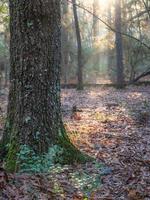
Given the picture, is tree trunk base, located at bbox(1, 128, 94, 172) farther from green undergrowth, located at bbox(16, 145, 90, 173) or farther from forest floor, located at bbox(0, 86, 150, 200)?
forest floor, located at bbox(0, 86, 150, 200)

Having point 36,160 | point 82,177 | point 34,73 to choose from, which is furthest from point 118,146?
point 34,73

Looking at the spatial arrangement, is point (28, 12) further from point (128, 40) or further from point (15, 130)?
point (128, 40)

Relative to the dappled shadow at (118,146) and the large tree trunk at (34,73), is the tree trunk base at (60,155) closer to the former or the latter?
the large tree trunk at (34,73)

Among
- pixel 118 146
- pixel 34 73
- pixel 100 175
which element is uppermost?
pixel 34 73

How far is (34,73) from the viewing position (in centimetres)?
580

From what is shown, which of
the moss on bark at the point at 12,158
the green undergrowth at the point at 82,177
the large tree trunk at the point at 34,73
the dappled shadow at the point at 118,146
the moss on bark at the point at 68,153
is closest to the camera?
the green undergrowth at the point at 82,177

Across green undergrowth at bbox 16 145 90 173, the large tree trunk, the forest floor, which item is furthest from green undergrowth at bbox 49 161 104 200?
the large tree trunk

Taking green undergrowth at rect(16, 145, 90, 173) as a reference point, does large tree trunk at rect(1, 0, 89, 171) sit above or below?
above

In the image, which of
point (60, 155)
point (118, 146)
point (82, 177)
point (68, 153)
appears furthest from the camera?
point (118, 146)

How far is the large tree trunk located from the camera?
5.80 metres

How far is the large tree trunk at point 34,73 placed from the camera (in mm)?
5801

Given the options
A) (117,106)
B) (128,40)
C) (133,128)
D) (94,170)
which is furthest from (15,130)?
(128,40)

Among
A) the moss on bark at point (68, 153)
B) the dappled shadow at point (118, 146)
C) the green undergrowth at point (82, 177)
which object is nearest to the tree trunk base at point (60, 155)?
the moss on bark at point (68, 153)

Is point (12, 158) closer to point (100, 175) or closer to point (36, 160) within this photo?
point (36, 160)
